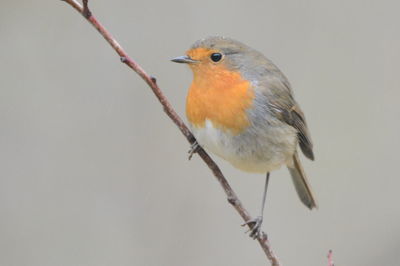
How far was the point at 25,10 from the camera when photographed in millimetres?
4801

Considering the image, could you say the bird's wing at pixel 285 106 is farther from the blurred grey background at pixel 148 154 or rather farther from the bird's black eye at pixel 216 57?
the blurred grey background at pixel 148 154

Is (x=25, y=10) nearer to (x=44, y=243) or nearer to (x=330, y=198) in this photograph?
(x=44, y=243)

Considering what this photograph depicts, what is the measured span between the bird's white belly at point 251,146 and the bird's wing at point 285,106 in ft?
0.30

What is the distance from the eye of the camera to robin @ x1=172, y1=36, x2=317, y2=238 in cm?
355

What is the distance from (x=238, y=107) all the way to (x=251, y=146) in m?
0.20

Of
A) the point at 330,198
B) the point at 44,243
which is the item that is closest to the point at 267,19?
the point at 330,198

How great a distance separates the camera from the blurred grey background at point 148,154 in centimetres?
479

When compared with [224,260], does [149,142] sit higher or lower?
higher

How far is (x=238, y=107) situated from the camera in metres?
3.60

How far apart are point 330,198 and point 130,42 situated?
5.98ft

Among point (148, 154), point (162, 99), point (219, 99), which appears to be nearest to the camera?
point (162, 99)

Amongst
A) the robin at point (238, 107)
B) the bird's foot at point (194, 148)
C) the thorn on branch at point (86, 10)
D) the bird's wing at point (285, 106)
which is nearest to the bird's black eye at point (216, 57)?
the robin at point (238, 107)

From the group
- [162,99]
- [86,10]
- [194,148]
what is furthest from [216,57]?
[86,10]

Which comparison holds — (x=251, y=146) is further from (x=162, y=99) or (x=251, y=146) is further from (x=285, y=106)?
(x=162, y=99)
